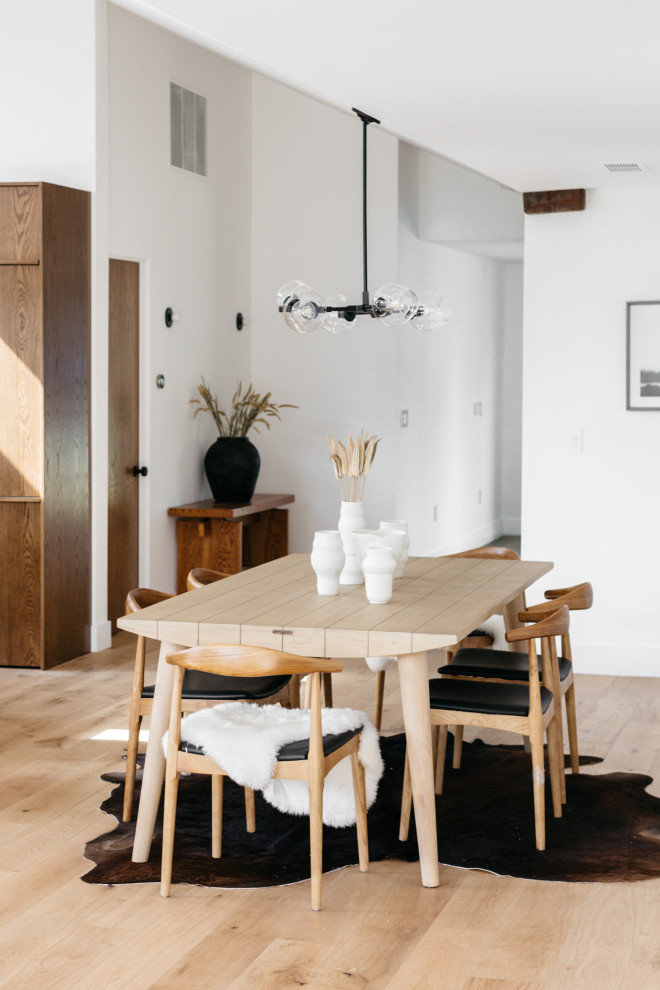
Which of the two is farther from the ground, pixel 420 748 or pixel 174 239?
pixel 174 239

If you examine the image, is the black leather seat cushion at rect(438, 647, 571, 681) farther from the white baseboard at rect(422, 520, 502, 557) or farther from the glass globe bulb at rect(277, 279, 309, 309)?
the white baseboard at rect(422, 520, 502, 557)

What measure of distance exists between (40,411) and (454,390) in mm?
4220

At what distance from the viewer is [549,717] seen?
11.8ft

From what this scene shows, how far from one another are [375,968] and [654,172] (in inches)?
150

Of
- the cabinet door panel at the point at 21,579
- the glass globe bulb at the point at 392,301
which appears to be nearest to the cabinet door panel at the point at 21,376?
the cabinet door panel at the point at 21,579

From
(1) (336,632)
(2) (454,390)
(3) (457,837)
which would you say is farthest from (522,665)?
(2) (454,390)

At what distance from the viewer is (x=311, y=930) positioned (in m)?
2.94

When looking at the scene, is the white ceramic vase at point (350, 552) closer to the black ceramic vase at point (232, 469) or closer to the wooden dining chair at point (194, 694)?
the wooden dining chair at point (194, 694)

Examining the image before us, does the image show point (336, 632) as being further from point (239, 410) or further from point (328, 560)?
point (239, 410)

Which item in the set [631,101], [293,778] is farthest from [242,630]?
[631,101]

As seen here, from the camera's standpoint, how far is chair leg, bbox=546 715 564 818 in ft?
12.3

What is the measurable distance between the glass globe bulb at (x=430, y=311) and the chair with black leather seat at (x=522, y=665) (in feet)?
4.66

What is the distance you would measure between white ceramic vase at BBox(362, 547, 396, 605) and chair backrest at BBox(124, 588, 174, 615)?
2.30ft

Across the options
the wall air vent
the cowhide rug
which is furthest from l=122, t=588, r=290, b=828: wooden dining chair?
the wall air vent
